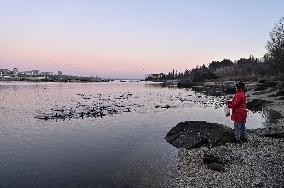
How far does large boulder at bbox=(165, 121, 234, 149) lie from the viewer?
1655cm

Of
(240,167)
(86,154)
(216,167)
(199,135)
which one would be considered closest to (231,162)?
(240,167)

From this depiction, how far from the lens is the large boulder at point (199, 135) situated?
54.3 ft

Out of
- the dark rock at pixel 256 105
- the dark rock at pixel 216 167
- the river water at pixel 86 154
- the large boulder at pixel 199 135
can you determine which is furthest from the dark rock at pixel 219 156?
the dark rock at pixel 256 105

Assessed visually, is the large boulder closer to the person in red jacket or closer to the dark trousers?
the dark trousers

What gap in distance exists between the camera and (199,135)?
17281mm

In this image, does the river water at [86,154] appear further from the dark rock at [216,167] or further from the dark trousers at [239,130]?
the dark trousers at [239,130]

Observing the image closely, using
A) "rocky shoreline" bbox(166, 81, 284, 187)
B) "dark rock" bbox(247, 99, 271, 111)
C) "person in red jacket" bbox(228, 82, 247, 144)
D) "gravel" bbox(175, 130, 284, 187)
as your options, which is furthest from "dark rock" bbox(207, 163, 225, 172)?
"dark rock" bbox(247, 99, 271, 111)

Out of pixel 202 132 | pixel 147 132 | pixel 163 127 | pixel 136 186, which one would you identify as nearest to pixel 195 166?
pixel 136 186

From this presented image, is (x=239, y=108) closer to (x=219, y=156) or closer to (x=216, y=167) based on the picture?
(x=219, y=156)

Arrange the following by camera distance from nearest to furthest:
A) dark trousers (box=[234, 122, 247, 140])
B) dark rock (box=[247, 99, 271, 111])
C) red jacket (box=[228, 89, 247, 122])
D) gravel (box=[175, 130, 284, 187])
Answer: gravel (box=[175, 130, 284, 187])
red jacket (box=[228, 89, 247, 122])
dark trousers (box=[234, 122, 247, 140])
dark rock (box=[247, 99, 271, 111])

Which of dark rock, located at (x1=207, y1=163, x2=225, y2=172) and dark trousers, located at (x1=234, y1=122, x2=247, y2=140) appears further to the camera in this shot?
dark trousers, located at (x1=234, y1=122, x2=247, y2=140)

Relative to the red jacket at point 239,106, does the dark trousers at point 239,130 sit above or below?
below

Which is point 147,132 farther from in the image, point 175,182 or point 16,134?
point 175,182

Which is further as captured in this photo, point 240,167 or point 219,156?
point 219,156
